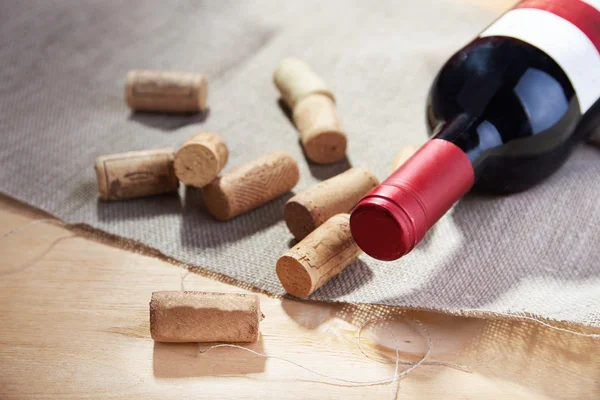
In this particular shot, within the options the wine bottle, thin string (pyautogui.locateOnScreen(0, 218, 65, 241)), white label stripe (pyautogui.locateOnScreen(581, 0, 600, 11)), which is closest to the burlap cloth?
thin string (pyautogui.locateOnScreen(0, 218, 65, 241))

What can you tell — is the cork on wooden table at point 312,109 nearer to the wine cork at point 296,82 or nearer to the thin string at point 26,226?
the wine cork at point 296,82

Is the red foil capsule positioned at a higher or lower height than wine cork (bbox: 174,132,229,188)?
higher

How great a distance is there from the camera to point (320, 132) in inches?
51.2

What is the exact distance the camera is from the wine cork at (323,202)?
1113 mm

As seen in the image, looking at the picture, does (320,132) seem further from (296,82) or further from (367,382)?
(367,382)

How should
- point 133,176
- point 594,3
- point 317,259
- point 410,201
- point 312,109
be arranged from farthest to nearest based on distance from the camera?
point 312,109, point 133,176, point 594,3, point 317,259, point 410,201

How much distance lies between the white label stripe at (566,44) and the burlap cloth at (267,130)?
0.21 m

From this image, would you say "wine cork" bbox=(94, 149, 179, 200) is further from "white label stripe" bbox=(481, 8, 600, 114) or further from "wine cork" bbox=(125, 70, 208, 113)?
"white label stripe" bbox=(481, 8, 600, 114)

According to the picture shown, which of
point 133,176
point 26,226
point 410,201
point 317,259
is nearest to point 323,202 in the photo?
point 317,259

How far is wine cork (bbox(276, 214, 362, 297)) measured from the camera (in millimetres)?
994

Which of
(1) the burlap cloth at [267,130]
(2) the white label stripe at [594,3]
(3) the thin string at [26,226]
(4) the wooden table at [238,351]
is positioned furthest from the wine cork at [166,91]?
(2) the white label stripe at [594,3]

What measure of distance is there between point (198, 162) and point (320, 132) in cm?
26

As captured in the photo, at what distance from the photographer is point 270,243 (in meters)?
1.16

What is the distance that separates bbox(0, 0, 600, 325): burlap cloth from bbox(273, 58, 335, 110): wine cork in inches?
2.0
